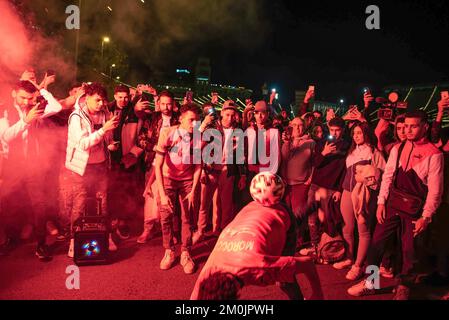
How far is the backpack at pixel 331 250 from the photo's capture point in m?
5.17

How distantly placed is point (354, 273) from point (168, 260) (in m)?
2.68

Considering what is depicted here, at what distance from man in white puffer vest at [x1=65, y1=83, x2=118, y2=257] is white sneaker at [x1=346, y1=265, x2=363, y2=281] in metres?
3.85

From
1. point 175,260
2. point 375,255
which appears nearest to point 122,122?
point 175,260

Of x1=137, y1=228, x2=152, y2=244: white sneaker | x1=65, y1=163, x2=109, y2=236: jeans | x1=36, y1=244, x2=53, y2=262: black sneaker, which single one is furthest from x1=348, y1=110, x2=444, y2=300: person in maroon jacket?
x1=36, y1=244, x2=53, y2=262: black sneaker

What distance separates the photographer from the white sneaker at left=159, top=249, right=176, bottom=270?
15.6 feet

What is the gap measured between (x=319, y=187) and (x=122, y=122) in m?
3.75

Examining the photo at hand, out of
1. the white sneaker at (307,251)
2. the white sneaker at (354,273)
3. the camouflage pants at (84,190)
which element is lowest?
the white sneaker at (354,273)

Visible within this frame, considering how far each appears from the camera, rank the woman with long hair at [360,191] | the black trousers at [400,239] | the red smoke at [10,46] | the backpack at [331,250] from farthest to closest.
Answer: the red smoke at [10,46] → the backpack at [331,250] → the woman with long hair at [360,191] → the black trousers at [400,239]

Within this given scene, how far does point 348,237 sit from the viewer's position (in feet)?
16.7

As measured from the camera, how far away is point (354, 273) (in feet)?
15.0

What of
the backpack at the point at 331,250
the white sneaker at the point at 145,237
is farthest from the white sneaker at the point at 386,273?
the white sneaker at the point at 145,237

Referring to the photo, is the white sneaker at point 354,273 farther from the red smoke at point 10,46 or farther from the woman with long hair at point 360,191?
the red smoke at point 10,46

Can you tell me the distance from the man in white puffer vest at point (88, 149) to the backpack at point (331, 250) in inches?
140

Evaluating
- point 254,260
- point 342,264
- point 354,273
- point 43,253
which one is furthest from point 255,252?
point 43,253
